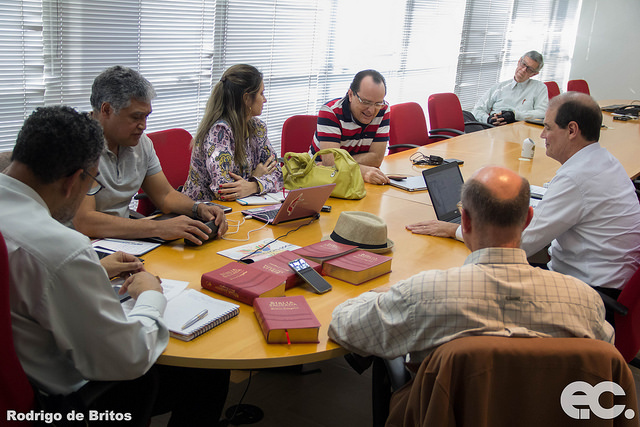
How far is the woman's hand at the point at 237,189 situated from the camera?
2.90 metres

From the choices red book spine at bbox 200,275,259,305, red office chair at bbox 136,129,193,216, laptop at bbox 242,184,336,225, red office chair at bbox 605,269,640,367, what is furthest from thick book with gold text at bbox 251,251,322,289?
red office chair at bbox 136,129,193,216

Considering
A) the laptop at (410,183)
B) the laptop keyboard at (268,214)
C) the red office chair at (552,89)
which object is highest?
the red office chair at (552,89)

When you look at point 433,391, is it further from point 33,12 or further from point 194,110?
point 194,110

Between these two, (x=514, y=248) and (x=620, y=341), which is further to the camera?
(x=620, y=341)

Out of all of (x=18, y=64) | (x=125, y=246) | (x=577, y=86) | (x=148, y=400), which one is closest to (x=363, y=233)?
(x=125, y=246)

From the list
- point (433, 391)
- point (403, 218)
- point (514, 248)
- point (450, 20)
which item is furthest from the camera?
point (450, 20)

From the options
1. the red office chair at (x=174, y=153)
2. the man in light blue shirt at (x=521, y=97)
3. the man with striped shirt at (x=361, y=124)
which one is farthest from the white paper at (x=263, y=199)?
the man in light blue shirt at (x=521, y=97)

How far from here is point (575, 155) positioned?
8.47 ft

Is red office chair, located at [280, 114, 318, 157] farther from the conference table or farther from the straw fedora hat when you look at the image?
the straw fedora hat

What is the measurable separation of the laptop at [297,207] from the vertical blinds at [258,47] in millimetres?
1512

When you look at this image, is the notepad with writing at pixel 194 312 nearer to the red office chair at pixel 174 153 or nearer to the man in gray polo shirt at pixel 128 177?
the man in gray polo shirt at pixel 128 177

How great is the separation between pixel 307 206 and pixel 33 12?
1.88 meters

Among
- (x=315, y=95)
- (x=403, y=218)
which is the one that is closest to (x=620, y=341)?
(x=403, y=218)

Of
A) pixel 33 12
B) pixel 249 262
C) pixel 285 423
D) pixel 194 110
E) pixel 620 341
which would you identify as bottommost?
pixel 285 423
